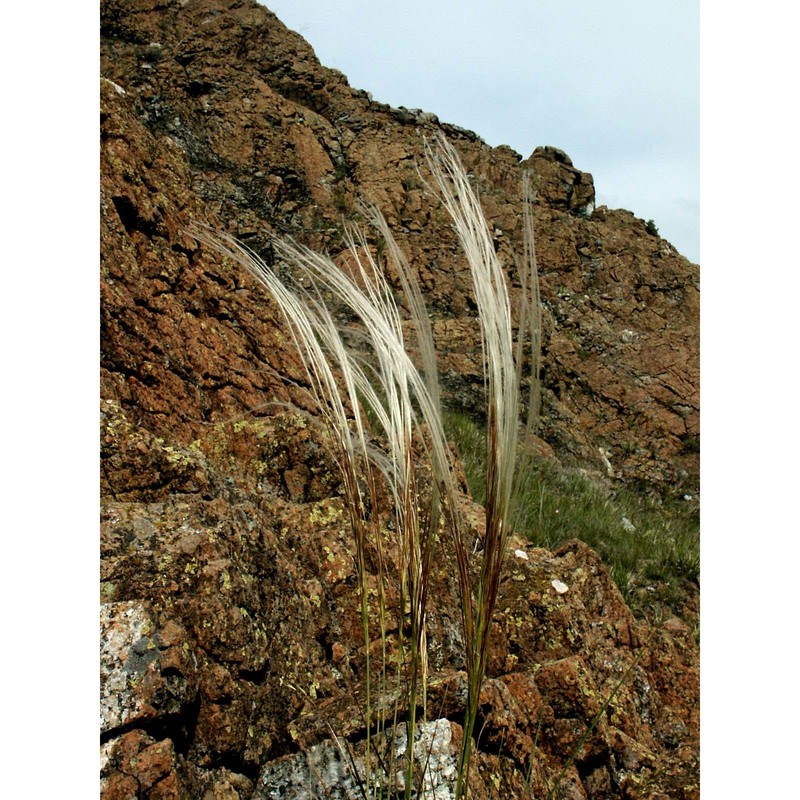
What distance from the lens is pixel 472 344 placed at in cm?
691

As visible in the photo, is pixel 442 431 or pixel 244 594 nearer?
pixel 442 431

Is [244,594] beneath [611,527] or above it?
above

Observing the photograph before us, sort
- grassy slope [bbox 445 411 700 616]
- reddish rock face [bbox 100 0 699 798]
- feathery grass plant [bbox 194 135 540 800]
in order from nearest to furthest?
1. feathery grass plant [bbox 194 135 540 800]
2. reddish rock face [bbox 100 0 699 798]
3. grassy slope [bbox 445 411 700 616]

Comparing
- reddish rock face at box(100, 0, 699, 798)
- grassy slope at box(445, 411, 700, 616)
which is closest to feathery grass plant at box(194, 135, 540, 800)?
reddish rock face at box(100, 0, 699, 798)

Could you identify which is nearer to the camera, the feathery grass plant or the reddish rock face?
the feathery grass plant

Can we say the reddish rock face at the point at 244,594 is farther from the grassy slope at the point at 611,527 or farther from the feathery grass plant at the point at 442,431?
the grassy slope at the point at 611,527

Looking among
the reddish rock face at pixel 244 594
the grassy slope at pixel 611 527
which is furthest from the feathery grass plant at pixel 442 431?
the grassy slope at pixel 611 527

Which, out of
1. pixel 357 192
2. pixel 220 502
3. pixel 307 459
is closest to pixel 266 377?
pixel 307 459

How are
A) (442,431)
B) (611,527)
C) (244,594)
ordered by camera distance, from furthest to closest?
(611,527) < (244,594) < (442,431)

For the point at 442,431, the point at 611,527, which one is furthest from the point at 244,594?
the point at 611,527

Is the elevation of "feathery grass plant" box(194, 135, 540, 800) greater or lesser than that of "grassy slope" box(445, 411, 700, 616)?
greater

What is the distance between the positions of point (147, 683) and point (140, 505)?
52cm

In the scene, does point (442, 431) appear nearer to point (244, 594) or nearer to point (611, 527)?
point (244, 594)

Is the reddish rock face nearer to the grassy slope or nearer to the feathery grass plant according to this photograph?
the feathery grass plant
